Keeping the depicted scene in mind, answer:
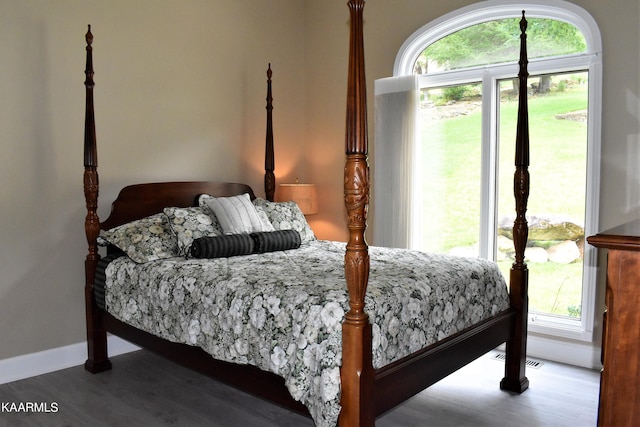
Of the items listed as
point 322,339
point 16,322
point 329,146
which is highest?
point 329,146

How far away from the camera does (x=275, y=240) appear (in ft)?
11.8

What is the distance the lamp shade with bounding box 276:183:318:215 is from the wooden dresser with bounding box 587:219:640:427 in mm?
3445

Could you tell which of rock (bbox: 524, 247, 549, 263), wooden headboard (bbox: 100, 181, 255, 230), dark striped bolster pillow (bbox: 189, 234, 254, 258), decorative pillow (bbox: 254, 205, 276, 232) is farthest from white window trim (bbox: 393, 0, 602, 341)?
wooden headboard (bbox: 100, 181, 255, 230)

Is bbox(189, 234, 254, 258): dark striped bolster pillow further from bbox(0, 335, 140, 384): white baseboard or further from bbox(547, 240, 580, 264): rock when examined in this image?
bbox(547, 240, 580, 264): rock

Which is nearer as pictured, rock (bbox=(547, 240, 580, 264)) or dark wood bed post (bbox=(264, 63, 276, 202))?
rock (bbox=(547, 240, 580, 264))

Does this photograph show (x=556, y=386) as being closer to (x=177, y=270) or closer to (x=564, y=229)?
(x=564, y=229)

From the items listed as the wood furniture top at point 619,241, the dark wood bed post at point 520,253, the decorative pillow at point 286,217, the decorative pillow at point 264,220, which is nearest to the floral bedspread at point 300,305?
the dark wood bed post at point 520,253

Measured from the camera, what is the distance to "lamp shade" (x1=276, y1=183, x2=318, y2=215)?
4.67m

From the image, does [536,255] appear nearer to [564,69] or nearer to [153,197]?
→ [564,69]

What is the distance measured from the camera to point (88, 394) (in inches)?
123

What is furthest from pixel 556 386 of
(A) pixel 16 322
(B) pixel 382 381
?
(A) pixel 16 322

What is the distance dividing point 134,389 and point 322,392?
168 cm

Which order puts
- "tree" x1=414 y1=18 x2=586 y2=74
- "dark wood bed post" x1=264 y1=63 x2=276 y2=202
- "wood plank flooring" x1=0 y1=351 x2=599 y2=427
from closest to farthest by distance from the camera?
1. "wood plank flooring" x1=0 y1=351 x2=599 y2=427
2. "tree" x1=414 y1=18 x2=586 y2=74
3. "dark wood bed post" x1=264 y1=63 x2=276 y2=202

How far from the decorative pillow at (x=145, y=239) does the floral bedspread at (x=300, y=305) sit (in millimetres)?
91
